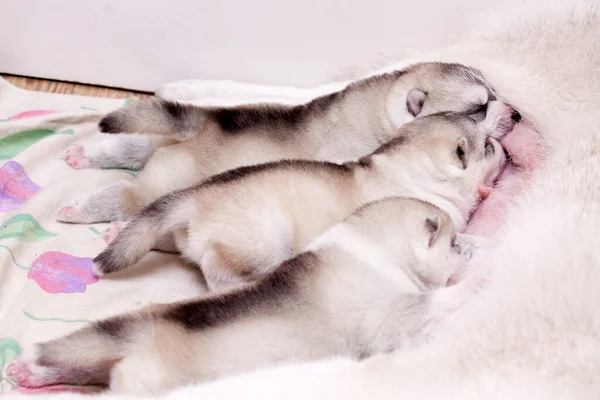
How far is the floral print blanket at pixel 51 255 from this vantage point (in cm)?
158

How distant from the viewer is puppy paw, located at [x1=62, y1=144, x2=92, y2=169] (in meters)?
1.96

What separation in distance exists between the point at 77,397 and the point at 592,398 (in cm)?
85

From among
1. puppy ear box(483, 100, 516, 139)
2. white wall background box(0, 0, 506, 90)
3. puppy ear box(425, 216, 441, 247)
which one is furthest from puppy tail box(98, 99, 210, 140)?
puppy ear box(483, 100, 516, 139)

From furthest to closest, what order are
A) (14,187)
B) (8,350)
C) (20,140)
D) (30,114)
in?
1. (30,114)
2. (20,140)
3. (14,187)
4. (8,350)

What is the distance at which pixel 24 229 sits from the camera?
174 centimetres

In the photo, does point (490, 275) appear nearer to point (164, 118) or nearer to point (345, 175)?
point (345, 175)

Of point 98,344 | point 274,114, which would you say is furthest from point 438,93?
point 98,344

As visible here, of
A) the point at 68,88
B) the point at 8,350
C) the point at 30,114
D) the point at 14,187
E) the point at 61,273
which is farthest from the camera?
the point at 68,88

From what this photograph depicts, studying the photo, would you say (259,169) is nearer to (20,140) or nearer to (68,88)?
(20,140)

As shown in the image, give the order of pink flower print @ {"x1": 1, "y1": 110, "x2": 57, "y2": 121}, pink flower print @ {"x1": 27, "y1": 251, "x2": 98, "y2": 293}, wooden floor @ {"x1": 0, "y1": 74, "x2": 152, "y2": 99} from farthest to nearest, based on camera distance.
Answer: wooden floor @ {"x1": 0, "y1": 74, "x2": 152, "y2": 99}
pink flower print @ {"x1": 1, "y1": 110, "x2": 57, "y2": 121}
pink flower print @ {"x1": 27, "y1": 251, "x2": 98, "y2": 293}

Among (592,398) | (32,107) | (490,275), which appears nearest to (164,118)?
(32,107)

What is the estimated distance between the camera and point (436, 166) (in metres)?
1.73

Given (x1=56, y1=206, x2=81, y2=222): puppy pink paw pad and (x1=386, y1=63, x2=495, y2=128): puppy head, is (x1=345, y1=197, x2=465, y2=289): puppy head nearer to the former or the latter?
Answer: (x1=386, y1=63, x2=495, y2=128): puppy head

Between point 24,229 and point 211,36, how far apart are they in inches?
32.9
